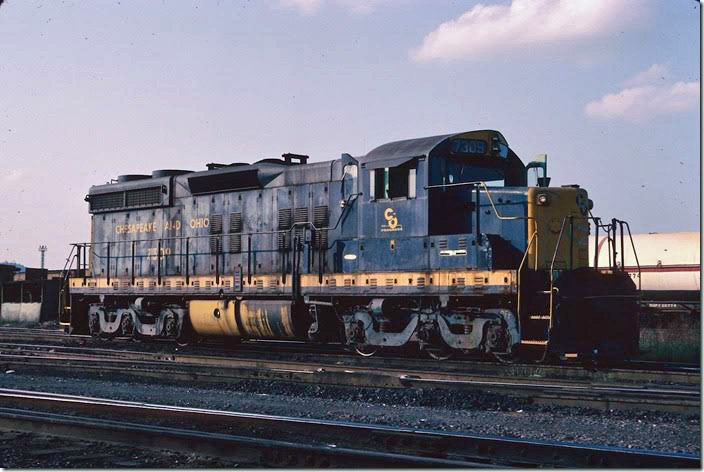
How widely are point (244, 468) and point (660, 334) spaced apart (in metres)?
12.3

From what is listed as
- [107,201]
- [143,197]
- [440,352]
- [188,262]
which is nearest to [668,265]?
[440,352]

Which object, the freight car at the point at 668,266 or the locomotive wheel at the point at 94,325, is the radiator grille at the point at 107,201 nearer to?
the locomotive wheel at the point at 94,325

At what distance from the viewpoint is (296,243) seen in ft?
53.2

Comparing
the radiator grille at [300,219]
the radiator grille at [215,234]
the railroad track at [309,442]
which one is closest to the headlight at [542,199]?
the radiator grille at [300,219]

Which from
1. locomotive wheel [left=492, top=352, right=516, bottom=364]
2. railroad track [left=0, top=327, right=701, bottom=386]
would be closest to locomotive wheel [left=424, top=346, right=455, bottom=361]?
railroad track [left=0, top=327, right=701, bottom=386]

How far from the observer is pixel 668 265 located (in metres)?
22.8

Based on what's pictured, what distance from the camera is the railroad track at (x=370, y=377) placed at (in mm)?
9352

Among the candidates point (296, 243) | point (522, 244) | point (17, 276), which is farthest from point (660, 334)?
point (17, 276)

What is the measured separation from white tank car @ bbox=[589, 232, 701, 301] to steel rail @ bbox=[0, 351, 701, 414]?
37.9ft

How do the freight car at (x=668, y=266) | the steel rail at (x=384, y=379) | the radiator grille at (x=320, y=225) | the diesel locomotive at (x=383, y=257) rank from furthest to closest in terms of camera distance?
the freight car at (x=668, y=266) → the radiator grille at (x=320, y=225) → the diesel locomotive at (x=383, y=257) → the steel rail at (x=384, y=379)

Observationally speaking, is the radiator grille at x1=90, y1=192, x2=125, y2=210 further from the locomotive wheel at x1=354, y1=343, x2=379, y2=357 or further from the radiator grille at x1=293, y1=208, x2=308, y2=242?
the locomotive wheel at x1=354, y1=343, x2=379, y2=357

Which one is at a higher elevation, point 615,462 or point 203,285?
point 203,285

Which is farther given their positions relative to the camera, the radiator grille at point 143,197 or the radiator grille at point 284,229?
the radiator grille at point 143,197

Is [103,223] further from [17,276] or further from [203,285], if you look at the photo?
[17,276]
